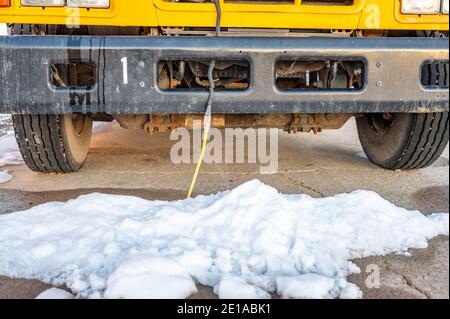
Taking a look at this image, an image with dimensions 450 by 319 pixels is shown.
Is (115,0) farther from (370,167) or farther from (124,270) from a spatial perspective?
(370,167)

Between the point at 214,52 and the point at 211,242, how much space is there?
0.85m

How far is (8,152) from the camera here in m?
4.28

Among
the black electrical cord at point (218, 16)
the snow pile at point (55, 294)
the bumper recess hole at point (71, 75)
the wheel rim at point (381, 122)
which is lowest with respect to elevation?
the snow pile at point (55, 294)

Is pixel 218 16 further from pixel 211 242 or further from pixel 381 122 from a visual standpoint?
pixel 381 122

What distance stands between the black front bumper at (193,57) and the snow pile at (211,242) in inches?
17.3

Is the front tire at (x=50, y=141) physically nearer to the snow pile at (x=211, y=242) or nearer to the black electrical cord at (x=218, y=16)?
the snow pile at (x=211, y=242)

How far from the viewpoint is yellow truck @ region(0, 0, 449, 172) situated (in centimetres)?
227

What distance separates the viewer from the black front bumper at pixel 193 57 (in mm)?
2266

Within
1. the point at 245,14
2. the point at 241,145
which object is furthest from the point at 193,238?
the point at 241,145

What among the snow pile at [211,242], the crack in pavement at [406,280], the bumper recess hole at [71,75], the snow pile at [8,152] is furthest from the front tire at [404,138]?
the snow pile at [8,152]

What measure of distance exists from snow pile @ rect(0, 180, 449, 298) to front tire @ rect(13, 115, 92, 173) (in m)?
0.71

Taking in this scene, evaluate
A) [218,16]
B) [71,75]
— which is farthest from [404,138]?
[71,75]

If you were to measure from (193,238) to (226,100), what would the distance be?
684 millimetres
